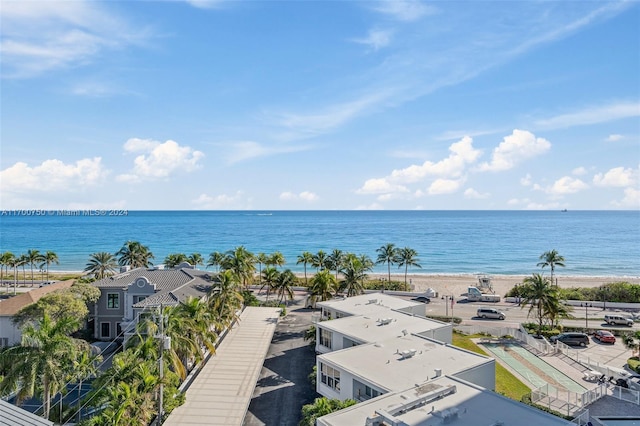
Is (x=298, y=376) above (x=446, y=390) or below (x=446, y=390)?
below

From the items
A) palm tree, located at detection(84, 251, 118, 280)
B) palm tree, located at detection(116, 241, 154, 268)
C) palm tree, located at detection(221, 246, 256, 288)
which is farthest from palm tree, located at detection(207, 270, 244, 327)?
palm tree, located at detection(116, 241, 154, 268)

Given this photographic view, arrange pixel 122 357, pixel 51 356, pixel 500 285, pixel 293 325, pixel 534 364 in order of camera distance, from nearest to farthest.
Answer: pixel 51 356, pixel 122 357, pixel 534 364, pixel 293 325, pixel 500 285

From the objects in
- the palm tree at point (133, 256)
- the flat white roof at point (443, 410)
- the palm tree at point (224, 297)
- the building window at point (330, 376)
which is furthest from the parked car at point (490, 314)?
the palm tree at point (133, 256)

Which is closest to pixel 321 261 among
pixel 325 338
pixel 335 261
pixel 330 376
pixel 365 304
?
pixel 335 261

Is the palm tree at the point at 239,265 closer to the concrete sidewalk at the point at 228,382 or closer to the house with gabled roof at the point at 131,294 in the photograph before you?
the house with gabled roof at the point at 131,294

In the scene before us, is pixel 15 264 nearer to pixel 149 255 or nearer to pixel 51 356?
pixel 149 255

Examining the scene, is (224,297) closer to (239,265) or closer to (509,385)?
(239,265)

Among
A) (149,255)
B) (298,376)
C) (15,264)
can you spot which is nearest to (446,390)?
(298,376)
